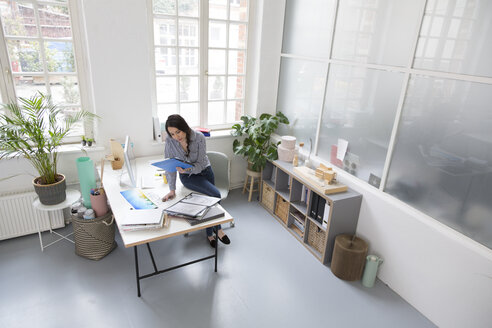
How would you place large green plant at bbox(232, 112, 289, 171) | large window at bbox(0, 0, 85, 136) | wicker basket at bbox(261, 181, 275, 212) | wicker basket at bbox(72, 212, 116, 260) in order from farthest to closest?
wicker basket at bbox(261, 181, 275, 212) < large green plant at bbox(232, 112, 289, 171) < large window at bbox(0, 0, 85, 136) < wicker basket at bbox(72, 212, 116, 260)

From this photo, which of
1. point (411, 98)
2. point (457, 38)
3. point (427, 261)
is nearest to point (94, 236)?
point (427, 261)

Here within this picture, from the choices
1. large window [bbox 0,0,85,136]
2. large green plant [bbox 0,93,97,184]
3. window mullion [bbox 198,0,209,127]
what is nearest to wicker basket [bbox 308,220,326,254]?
window mullion [bbox 198,0,209,127]

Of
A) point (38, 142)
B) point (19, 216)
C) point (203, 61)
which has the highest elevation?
point (203, 61)

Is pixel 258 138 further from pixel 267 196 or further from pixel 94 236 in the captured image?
pixel 94 236

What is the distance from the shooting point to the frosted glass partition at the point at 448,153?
234 centimetres

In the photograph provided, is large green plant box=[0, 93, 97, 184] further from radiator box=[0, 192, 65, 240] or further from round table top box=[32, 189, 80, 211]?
radiator box=[0, 192, 65, 240]

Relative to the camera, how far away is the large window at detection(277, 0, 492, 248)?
7.72ft

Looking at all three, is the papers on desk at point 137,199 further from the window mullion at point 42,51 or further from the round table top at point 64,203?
the window mullion at point 42,51

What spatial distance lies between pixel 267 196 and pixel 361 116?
5.93 ft

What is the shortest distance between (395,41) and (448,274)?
2049mm

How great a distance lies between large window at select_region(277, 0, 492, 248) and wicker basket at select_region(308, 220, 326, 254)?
752 millimetres

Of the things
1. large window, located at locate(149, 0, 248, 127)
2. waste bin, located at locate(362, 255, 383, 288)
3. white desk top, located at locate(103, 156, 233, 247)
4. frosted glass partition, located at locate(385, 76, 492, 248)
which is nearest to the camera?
frosted glass partition, located at locate(385, 76, 492, 248)

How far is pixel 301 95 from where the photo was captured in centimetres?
422

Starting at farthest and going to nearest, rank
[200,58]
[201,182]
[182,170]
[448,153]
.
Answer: [200,58]
[201,182]
[182,170]
[448,153]
